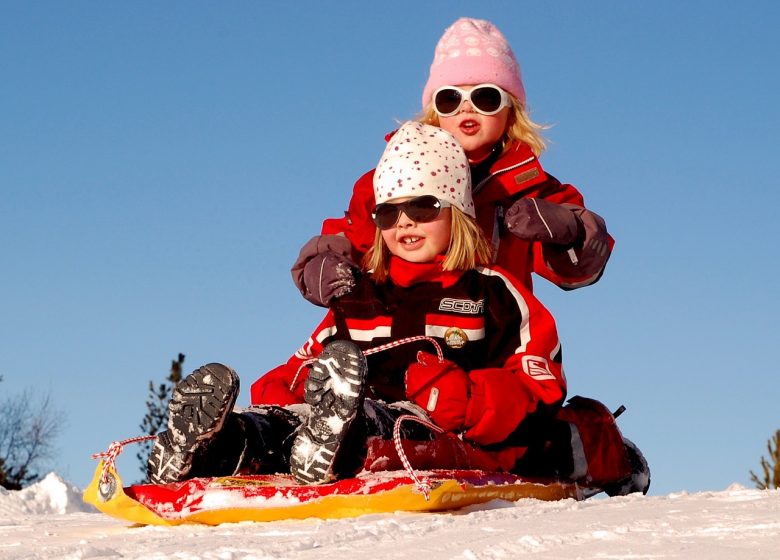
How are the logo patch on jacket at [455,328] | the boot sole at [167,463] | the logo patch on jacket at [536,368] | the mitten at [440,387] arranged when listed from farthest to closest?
the logo patch on jacket at [455,328] < the logo patch on jacket at [536,368] < the mitten at [440,387] < the boot sole at [167,463]

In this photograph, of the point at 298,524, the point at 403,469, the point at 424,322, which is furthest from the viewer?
the point at 424,322

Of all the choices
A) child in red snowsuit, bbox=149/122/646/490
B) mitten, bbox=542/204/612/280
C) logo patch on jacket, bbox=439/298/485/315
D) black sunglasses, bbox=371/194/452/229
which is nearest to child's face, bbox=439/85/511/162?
child in red snowsuit, bbox=149/122/646/490

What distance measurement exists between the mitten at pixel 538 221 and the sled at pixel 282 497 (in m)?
1.03

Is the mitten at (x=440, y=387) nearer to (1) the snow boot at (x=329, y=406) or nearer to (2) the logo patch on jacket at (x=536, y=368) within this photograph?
(2) the logo patch on jacket at (x=536, y=368)

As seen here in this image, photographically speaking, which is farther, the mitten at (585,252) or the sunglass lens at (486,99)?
the sunglass lens at (486,99)

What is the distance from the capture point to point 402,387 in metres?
4.39

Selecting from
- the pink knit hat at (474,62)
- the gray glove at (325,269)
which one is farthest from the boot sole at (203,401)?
the pink knit hat at (474,62)

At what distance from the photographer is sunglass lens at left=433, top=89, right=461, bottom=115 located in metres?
5.02

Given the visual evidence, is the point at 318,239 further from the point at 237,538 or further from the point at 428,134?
the point at 237,538

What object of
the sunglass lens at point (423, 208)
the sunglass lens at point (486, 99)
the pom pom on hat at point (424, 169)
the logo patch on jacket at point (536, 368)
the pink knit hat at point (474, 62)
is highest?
the pink knit hat at point (474, 62)

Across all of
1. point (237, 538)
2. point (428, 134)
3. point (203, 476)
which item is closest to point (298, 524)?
point (237, 538)

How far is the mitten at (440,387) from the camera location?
3975 millimetres

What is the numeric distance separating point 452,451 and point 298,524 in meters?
0.75

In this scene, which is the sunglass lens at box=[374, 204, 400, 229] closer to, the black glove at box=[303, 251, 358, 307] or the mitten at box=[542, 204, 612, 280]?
the black glove at box=[303, 251, 358, 307]
